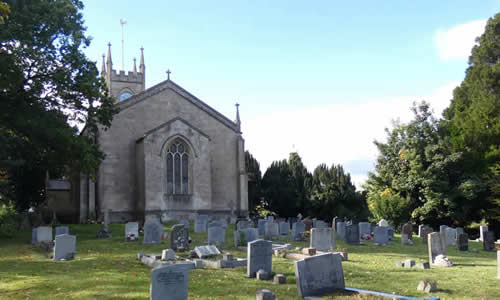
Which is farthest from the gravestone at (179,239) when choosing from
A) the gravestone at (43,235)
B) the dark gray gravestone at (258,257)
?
the gravestone at (43,235)

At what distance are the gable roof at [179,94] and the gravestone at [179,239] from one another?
1914 centimetres

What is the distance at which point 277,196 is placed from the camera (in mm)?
42875

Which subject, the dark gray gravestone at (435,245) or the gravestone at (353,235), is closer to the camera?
the dark gray gravestone at (435,245)

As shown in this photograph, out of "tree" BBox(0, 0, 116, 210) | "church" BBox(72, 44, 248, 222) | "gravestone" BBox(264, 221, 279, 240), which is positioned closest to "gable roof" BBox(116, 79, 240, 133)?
"church" BBox(72, 44, 248, 222)

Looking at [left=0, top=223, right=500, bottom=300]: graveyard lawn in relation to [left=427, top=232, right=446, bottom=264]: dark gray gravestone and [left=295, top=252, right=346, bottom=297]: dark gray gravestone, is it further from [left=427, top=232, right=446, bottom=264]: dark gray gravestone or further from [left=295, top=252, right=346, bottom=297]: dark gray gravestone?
[left=427, top=232, right=446, bottom=264]: dark gray gravestone

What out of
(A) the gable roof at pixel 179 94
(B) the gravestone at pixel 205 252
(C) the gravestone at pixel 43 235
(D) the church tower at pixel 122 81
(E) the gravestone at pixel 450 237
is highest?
(D) the church tower at pixel 122 81

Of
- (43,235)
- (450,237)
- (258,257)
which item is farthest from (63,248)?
(450,237)

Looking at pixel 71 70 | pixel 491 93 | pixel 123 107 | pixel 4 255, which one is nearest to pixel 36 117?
pixel 71 70

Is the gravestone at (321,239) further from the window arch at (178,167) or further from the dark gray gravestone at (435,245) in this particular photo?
the window arch at (178,167)

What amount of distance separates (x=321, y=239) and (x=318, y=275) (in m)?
7.82

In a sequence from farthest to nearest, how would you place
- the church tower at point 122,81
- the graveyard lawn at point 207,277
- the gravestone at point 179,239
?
the church tower at point 122,81 < the gravestone at point 179,239 < the graveyard lawn at point 207,277

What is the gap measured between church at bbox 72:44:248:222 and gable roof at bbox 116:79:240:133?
0.24 feet

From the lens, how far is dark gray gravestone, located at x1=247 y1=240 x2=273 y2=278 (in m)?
11.8

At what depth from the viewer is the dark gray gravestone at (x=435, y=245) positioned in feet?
49.0
